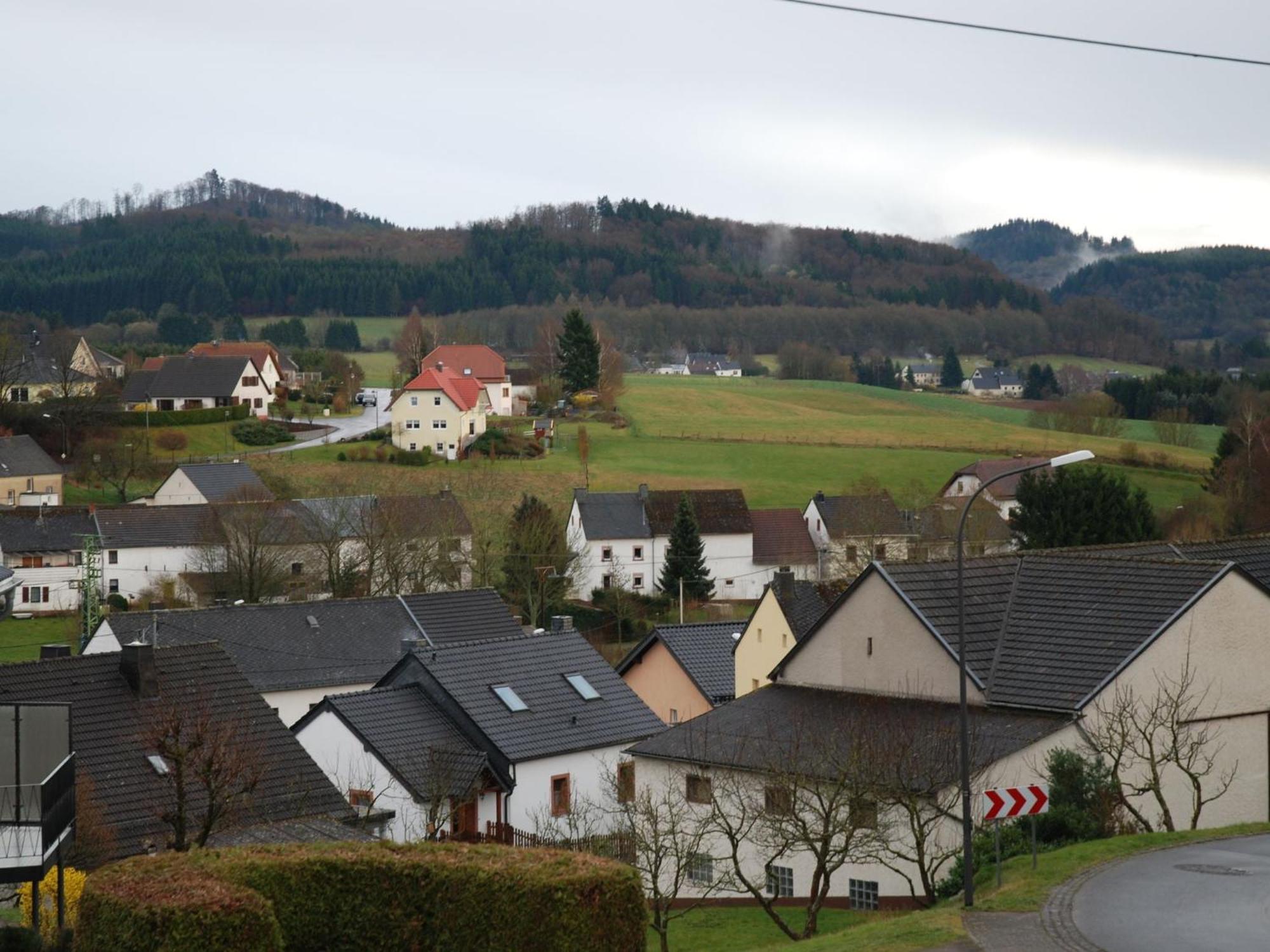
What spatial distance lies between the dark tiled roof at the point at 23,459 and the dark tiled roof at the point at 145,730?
6092 centimetres

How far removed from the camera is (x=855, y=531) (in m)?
72.1

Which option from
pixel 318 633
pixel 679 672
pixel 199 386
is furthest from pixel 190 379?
pixel 679 672

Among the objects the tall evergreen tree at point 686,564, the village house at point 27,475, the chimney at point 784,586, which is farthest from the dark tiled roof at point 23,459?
the chimney at point 784,586

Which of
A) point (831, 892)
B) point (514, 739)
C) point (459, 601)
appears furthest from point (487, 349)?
point (831, 892)

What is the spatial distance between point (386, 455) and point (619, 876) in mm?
78156

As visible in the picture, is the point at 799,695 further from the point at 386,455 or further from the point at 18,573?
the point at 386,455

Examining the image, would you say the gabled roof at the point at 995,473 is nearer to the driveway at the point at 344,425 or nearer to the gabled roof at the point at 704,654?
the gabled roof at the point at 704,654

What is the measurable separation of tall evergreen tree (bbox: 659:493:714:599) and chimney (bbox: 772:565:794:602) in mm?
26689

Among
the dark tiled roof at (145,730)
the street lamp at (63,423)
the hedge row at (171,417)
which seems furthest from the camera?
the hedge row at (171,417)

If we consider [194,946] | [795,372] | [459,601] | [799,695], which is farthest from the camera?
[795,372]

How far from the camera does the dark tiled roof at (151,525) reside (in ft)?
221

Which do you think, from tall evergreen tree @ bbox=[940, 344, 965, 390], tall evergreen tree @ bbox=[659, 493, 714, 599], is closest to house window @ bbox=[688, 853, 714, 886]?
tall evergreen tree @ bbox=[659, 493, 714, 599]

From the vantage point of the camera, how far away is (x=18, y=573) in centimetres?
6438

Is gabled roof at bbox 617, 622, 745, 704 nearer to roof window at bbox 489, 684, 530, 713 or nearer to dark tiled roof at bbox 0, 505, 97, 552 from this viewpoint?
roof window at bbox 489, 684, 530, 713
